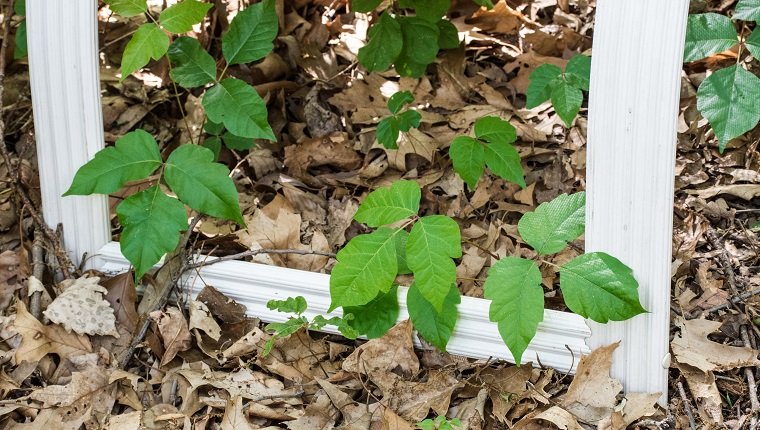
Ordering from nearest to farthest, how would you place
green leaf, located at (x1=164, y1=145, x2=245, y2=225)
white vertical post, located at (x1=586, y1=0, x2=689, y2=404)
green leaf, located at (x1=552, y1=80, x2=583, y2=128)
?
white vertical post, located at (x1=586, y1=0, x2=689, y2=404), green leaf, located at (x1=164, y1=145, x2=245, y2=225), green leaf, located at (x1=552, y1=80, x2=583, y2=128)

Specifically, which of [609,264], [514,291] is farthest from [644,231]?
[514,291]

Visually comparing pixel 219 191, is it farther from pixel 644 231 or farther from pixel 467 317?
pixel 644 231

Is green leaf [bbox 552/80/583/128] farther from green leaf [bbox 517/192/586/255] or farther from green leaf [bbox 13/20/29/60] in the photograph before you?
green leaf [bbox 13/20/29/60]

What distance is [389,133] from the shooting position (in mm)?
1957

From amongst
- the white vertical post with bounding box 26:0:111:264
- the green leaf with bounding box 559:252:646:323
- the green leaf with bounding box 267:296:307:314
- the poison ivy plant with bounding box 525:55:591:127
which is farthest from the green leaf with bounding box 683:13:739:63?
the white vertical post with bounding box 26:0:111:264

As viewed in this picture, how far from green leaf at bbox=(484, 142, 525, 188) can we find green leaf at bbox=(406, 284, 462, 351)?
1.04 feet

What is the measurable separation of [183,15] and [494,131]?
688 millimetres

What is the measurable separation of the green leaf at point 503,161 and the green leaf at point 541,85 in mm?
175

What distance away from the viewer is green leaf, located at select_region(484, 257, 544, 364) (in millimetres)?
1405

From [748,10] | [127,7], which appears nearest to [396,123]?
[127,7]

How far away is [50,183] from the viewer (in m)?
1.81

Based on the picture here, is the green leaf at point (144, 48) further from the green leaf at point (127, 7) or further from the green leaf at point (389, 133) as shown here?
the green leaf at point (389, 133)

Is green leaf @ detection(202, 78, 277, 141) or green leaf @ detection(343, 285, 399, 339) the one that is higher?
green leaf @ detection(202, 78, 277, 141)

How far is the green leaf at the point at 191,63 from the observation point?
1.76 m
